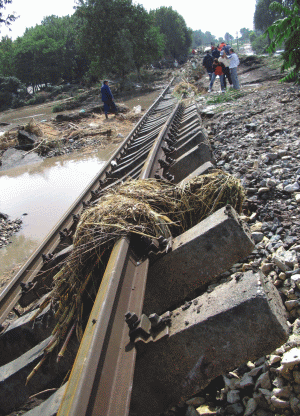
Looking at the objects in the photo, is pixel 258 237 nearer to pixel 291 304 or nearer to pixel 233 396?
pixel 291 304

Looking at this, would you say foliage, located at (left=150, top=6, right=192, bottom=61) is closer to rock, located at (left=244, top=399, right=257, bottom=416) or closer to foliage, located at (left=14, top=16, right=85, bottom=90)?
foliage, located at (left=14, top=16, right=85, bottom=90)

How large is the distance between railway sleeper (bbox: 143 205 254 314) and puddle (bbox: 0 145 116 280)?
3.32m

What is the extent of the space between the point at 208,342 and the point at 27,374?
51.0 inches

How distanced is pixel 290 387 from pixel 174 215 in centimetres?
158

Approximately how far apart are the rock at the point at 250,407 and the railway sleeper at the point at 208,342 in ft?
0.60

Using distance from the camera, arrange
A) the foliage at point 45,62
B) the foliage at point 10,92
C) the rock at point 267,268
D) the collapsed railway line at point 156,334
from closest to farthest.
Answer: the collapsed railway line at point 156,334, the rock at point 267,268, the foliage at point 10,92, the foliage at point 45,62

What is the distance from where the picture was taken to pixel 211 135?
7.35 metres

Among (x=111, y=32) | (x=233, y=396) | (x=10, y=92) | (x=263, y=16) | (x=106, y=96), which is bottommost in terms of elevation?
(x=233, y=396)

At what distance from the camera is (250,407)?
1.67 meters

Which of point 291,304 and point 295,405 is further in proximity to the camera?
point 291,304

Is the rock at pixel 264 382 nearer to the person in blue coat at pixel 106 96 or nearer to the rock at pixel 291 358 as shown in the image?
the rock at pixel 291 358

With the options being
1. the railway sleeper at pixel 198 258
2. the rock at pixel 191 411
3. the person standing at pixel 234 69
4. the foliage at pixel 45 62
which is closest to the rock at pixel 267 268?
the railway sleeper at pixel 198 258

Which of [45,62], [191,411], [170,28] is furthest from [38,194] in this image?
[170,28]

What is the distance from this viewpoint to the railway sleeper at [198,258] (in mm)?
2221
